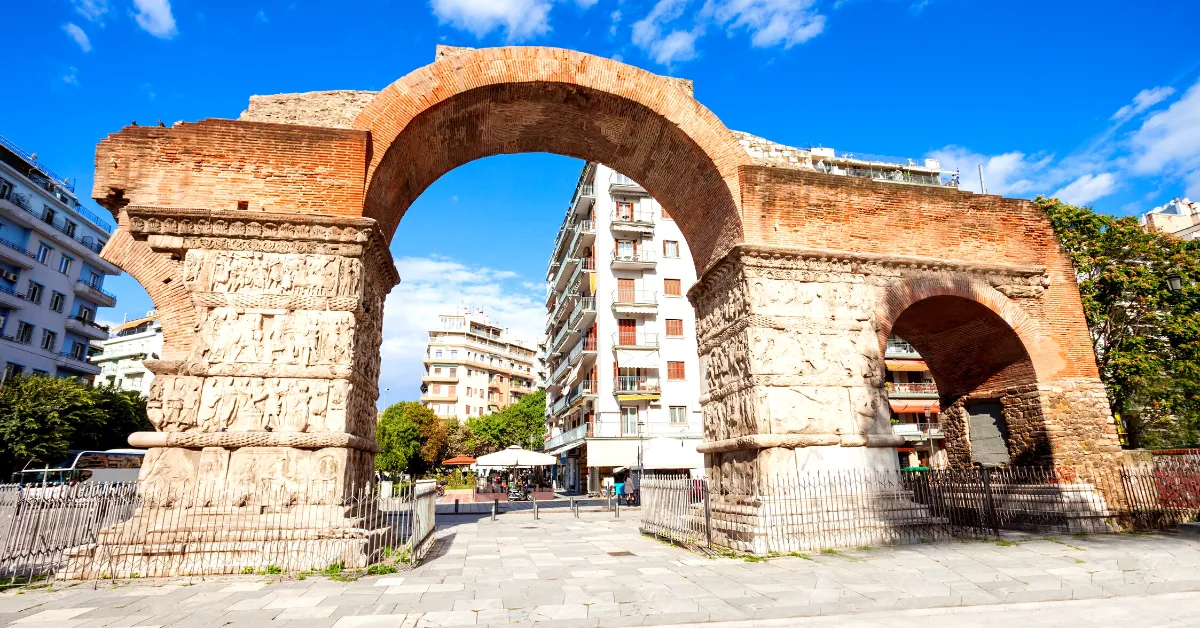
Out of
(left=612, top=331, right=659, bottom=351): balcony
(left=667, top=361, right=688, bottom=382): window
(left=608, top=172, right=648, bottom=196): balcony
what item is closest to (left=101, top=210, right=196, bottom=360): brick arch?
(left=612, top=331, right=659, bottom=351): balcony

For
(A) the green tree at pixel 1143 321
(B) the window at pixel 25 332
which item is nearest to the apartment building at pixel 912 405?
(A) the green tree at pixel 1143 321

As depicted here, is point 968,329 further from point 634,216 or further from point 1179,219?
point 1179,219

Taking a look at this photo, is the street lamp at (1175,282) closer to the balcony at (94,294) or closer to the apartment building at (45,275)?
the apartment building at (45,275)

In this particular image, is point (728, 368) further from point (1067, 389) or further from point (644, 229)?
point (644, 229)

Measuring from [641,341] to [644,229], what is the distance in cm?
606

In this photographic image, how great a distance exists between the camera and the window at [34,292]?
3347 centimetres

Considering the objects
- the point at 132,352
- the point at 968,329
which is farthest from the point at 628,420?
the point at 132,352

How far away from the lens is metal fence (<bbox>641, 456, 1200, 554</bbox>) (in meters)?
8.93

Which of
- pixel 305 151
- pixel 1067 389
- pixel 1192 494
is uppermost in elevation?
pixel 305 151

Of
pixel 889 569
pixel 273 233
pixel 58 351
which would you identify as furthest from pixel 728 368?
pixel 58 351

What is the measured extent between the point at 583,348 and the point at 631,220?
8042 millimetres

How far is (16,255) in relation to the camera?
32.3m

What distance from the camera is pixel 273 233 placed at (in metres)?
8.92

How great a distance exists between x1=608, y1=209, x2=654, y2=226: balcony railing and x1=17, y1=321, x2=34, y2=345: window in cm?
3260
